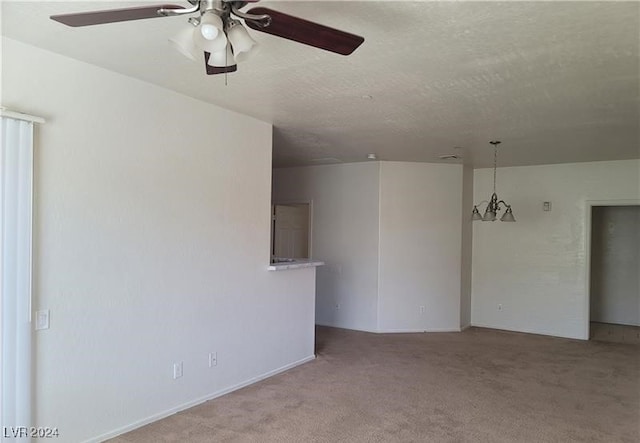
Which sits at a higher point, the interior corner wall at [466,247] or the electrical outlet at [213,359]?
the interior corner wall at [466,247]

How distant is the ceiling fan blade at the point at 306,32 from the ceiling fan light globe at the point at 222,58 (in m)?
0.22

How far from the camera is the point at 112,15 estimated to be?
5.65ft

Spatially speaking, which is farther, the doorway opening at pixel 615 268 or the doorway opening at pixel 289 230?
the doorway opening at pixel 289 230

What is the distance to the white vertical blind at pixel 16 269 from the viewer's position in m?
2.52

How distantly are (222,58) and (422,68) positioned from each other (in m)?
1.41

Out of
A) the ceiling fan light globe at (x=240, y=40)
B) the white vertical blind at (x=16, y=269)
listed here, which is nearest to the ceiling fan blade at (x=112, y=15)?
the ceiling fan light globe at (x=240, y=40)

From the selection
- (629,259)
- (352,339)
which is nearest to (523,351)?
(352,339)

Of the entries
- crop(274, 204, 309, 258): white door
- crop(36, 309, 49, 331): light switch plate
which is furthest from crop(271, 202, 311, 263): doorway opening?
crop(36, 309, 49, 331): light switch plate

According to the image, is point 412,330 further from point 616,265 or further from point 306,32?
point 306,32

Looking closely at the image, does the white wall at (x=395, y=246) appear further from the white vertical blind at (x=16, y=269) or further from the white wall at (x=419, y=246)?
the white vertical blind at (x=16, y=269)

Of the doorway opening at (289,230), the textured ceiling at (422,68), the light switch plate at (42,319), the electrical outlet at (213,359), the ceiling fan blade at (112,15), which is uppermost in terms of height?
the textured ceiling at (422,68)

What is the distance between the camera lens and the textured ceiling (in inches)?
86.9

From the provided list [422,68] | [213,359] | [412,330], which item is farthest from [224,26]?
[412,330]

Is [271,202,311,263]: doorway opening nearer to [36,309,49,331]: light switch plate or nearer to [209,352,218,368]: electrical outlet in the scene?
[209,352,218,368]: electrical outlet
